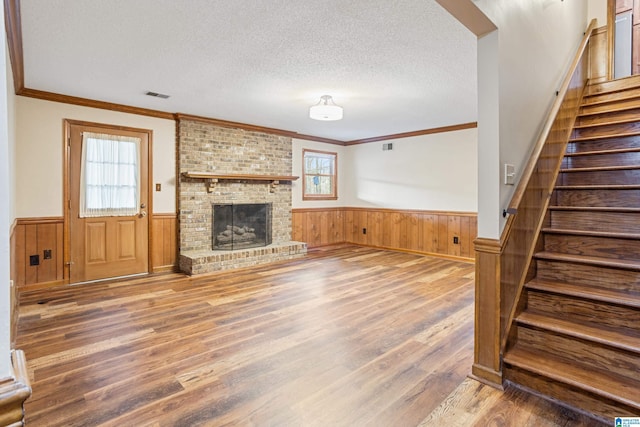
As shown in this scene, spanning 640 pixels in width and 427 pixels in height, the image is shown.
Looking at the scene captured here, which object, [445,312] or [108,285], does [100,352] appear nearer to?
[108,285]

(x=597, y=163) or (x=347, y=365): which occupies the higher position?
(x=597, y=163)

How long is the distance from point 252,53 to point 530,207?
8.36 ft

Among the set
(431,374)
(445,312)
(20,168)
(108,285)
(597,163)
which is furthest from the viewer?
(108,285)

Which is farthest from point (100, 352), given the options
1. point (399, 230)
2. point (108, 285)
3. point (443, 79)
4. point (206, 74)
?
point (399, 230)

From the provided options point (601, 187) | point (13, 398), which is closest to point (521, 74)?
point (601, 187)

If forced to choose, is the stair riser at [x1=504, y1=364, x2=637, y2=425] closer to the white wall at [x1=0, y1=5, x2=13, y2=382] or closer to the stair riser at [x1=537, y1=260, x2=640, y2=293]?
the stair riser at [x1=537, y1=260, x2=640, y2=293]

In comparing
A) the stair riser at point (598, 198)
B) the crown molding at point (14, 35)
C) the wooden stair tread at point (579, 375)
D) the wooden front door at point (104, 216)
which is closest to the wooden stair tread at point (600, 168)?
the stair riser at point (598, 198)

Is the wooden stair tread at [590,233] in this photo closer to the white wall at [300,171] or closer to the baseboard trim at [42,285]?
the white wall at [300,171]

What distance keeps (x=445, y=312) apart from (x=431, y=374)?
123 cm

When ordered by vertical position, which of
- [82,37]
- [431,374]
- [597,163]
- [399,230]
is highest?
[82,37]

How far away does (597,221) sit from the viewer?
2.57 meters

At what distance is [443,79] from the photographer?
361 centimetres

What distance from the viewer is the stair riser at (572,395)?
172 cm

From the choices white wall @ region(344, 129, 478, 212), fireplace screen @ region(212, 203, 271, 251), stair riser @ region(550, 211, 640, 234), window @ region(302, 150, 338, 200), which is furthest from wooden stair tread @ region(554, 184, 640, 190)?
window @ region(302, 150, 338, 200)
